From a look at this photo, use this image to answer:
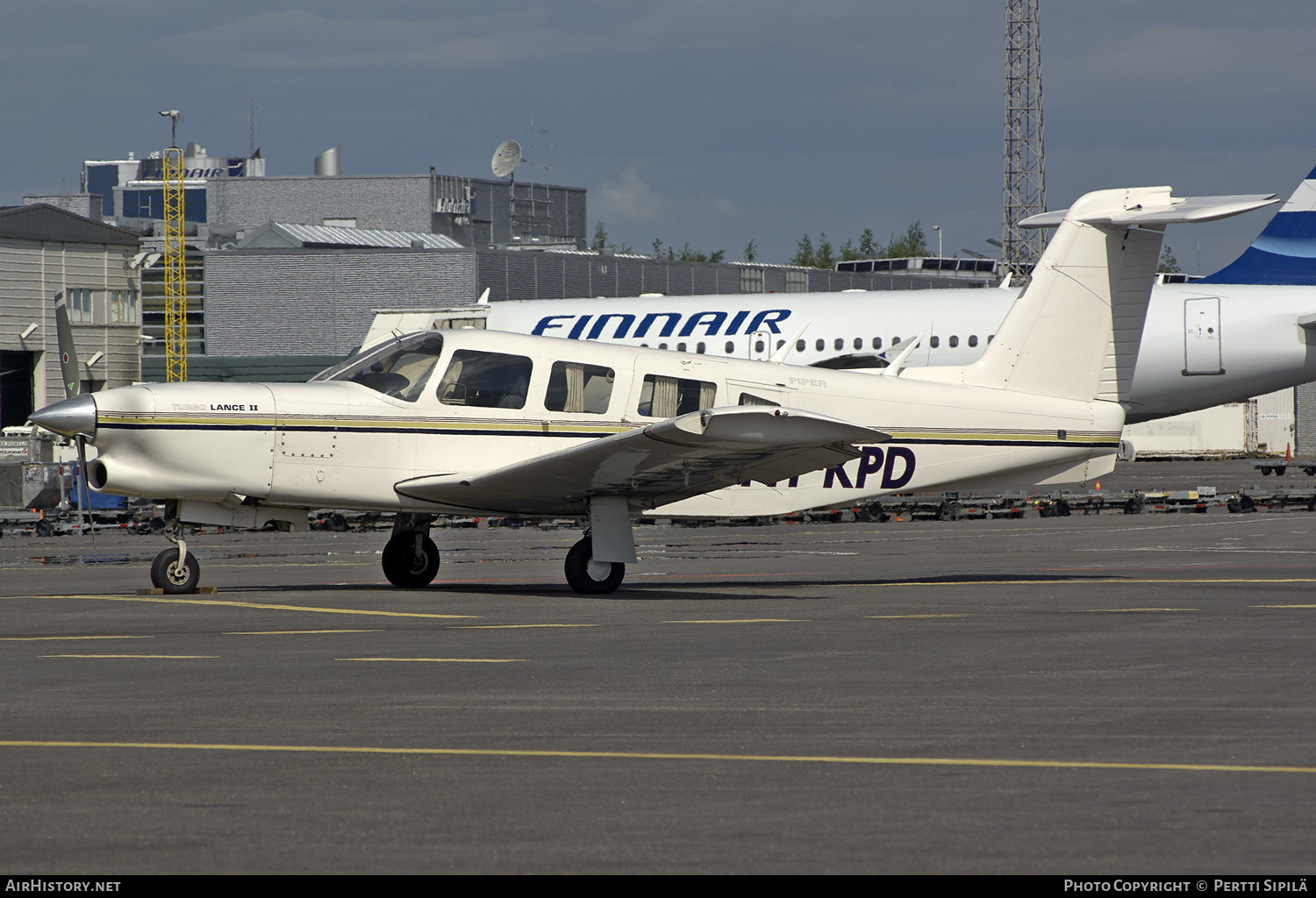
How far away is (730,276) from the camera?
7731 centimetres

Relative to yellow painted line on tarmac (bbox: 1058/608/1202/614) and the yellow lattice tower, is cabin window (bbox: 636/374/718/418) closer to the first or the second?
yellow painted line on tarmac (bbox: 1058/608/1202/614)

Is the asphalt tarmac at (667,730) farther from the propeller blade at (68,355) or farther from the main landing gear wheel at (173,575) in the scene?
the propeller blade at (68,355)

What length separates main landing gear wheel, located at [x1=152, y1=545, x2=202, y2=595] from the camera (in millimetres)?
14578

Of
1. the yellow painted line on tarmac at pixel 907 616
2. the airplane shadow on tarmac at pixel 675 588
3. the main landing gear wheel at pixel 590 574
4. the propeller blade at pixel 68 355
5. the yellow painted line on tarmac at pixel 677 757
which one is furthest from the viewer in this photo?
the propeller blade at pixel 68 355

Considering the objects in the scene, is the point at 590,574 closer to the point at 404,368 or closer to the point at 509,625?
the point at 404,368

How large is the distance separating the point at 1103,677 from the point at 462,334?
322 inches

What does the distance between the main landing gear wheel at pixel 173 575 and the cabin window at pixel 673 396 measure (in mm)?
4747

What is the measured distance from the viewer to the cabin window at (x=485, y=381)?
1494 centimetres

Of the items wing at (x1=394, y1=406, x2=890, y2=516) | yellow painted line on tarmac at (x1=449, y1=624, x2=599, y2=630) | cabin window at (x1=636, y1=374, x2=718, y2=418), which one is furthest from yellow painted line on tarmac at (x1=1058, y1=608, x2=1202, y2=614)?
cabin window at (x1=636, y1=374, x2=718, y2=418)

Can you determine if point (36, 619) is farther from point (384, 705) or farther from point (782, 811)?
point (782, 811)

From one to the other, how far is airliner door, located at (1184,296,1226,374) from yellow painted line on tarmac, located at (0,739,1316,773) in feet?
85.8

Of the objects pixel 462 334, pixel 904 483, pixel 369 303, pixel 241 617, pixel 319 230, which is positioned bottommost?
pixel 241 617

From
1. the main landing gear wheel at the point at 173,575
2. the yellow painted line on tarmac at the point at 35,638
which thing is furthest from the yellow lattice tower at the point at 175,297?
the yellow painted line on tarmac at the point at 35,638
